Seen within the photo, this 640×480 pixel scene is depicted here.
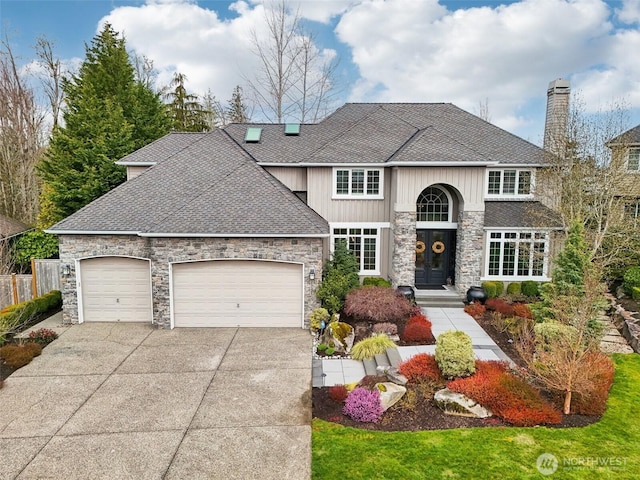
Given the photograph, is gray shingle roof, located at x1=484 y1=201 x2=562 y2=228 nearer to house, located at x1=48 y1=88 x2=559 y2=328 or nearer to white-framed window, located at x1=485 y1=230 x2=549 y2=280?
house, located at x1=48 y1=88 x2=559 y2=328

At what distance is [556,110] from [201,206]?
14878 mm

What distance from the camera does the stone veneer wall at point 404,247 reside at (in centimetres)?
1485

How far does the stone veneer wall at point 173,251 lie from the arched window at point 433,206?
5.78m

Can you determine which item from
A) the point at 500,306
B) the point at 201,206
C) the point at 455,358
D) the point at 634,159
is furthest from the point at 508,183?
the point at 201,206

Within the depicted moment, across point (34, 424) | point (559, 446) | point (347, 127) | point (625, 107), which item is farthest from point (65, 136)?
point (625, 107)

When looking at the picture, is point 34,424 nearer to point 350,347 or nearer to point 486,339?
point 350,347

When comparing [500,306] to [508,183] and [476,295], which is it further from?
[508,183]

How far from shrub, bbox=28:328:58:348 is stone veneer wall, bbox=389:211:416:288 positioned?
1142cm

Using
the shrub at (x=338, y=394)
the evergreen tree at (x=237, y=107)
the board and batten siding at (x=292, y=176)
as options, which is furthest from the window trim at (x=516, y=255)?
the evergreen tree at (x=237, y=107)

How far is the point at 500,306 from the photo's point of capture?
1388cm

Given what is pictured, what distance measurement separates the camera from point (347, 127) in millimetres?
18203

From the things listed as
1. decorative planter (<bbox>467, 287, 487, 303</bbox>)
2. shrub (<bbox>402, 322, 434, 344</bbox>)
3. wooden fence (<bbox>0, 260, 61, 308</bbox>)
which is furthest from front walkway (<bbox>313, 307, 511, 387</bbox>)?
Answer: wooden fence (<bbox>0, 260, 61, 308</bbox>)

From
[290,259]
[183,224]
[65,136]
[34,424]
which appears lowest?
[34,424]

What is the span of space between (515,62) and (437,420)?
1722cm
